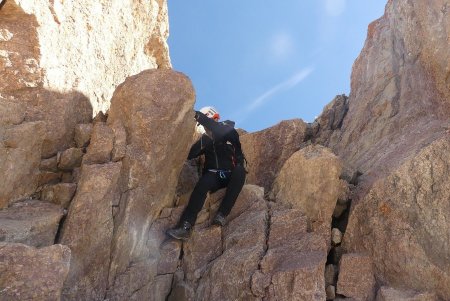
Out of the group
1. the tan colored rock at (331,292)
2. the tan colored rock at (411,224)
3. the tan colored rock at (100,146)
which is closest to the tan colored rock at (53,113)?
the tan colored rock at (100,146)

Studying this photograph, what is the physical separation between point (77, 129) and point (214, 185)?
13.9 feet

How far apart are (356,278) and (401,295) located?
1174mm

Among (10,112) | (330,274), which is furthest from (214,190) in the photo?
(10,112)

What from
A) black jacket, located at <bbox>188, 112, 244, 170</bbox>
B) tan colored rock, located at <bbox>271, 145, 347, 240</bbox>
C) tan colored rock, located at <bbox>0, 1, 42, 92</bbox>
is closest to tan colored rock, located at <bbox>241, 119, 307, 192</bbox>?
tan colored rock, located at <bbox>271, 145, 347, 240</bbox>

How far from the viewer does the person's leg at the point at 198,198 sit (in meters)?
12.5

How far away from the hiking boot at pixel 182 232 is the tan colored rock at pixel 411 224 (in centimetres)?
457

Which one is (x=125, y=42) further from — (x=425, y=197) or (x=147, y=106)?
(x=425, y=197)

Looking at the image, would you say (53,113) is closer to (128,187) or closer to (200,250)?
(128,187)

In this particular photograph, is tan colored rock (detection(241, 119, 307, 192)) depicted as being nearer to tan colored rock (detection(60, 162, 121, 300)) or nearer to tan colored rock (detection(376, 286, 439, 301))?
tan colored rock (detection(376, 286, 439, 301))

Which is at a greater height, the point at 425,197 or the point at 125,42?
the point at 125,42

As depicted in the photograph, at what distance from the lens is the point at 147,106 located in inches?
498

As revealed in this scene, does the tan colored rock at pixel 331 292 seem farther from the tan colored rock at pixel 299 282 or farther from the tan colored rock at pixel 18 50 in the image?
the tan colored rock at pixel 18 50

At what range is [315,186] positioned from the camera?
13.2 meters

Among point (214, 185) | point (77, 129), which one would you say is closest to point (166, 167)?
point (214, 185)
